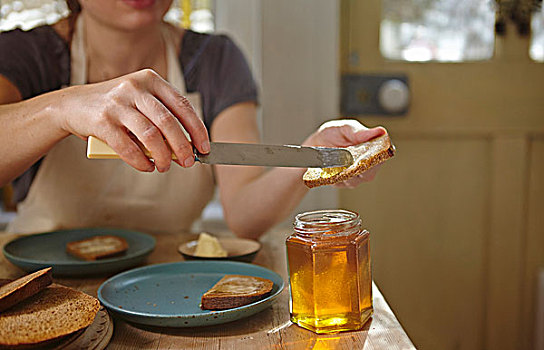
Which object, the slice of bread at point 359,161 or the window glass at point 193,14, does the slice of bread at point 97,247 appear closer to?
the slice of bread at point 359,161

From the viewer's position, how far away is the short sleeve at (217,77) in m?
1.46

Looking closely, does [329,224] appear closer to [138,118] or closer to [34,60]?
[138,118]

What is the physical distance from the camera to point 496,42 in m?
1.90

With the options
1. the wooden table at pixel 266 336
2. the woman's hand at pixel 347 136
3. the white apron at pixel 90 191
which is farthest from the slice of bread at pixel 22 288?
the white apron at pixel 90 191

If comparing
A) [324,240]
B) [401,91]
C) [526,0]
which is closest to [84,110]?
[324,240]

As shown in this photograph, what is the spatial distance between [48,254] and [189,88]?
2.02 ft

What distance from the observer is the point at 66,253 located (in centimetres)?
106

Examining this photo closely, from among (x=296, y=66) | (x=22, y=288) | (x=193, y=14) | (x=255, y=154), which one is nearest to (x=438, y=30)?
(x=296, y=66)

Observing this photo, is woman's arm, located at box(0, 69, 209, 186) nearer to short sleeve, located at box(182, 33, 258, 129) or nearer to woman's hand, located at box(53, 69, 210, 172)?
woman's hand, located at box(53, 69, 210, 172)

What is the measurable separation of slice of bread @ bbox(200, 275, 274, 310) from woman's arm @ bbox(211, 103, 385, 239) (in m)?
0.29

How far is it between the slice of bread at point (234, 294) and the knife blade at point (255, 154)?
0.56 ft

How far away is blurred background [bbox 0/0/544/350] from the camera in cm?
184

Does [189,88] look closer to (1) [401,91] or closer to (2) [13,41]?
(2) [13,41]

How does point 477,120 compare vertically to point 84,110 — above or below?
below
